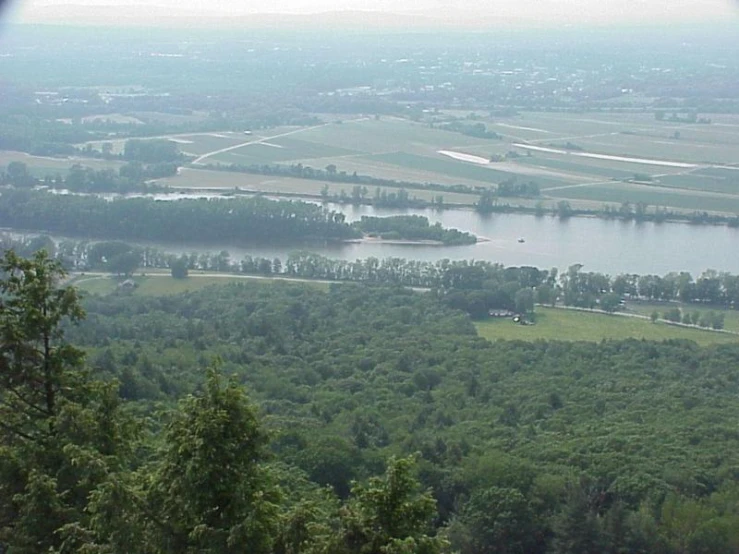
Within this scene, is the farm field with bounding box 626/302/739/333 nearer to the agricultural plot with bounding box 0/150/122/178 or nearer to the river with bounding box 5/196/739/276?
the river with bounding box 5/196/739/276

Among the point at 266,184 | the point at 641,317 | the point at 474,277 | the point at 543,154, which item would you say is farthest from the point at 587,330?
the point at 543,154

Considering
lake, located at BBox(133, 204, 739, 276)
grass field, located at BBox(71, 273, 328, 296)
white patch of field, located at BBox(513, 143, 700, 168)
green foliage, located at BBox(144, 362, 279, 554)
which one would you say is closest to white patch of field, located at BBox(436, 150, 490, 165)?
white patch of field, located at BBox(513, 143, 700, 168)

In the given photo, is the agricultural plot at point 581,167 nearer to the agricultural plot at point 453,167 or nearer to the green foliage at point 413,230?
the agricultural plot at point 453,167

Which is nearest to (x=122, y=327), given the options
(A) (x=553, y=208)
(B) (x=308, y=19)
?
(A) (x=553, y=208)

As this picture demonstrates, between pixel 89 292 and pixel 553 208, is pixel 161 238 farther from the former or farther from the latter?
pixel 553 208

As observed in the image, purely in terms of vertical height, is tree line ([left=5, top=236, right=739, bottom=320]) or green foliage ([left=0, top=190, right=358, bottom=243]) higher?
green foliage ([left=0, top=190, right=358, bottom=243])

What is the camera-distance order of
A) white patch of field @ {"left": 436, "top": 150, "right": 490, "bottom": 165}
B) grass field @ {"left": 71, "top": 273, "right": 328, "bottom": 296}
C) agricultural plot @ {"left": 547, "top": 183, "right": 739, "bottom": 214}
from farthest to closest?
white patch of field @ {"left": 436, "top": 150, "right": 490, "bottom": 165}
agricultural plot @ {"left": 547, "top": 183, "right": 739, "bottom": 214}
grass field @ {"left": 71, "top": 273, "right": 328, "bottom": 296}

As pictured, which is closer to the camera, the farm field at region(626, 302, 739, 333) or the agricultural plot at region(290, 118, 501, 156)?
the farm field at region(626, 302, 739, 333)
